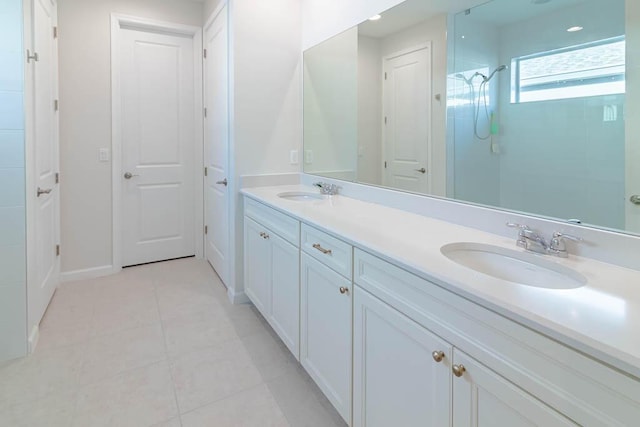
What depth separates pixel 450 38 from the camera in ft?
5.57

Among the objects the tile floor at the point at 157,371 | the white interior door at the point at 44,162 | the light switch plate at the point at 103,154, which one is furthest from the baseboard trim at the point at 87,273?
the light switch plate at the point at 103,154

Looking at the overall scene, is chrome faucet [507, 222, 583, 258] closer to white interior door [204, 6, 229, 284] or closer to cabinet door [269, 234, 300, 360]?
cabinet door [269, 234, 300, 360]

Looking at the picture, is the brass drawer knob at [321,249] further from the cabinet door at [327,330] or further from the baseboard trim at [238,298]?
the baseboard trim at [238,298]

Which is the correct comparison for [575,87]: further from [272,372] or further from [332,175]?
[272,372]

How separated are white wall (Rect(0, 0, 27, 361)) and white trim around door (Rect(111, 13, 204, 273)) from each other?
1365mm

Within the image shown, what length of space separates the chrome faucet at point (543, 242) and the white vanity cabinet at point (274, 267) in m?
0.98

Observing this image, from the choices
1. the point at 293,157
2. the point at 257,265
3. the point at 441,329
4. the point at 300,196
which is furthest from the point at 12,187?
the point at 441,329

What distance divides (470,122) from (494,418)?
3.83 feet

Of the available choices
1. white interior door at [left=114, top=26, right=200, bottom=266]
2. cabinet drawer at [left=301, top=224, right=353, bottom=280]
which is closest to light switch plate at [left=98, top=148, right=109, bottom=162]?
white interior door at [left=114, top=26, right=200, bottom=266]

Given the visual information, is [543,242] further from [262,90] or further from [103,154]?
[103,154]

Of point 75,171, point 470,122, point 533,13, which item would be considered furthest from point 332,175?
point 75,171

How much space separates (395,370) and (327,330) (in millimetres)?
460

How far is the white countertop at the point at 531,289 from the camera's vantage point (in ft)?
2.23

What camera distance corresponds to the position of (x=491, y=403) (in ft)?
2.83
